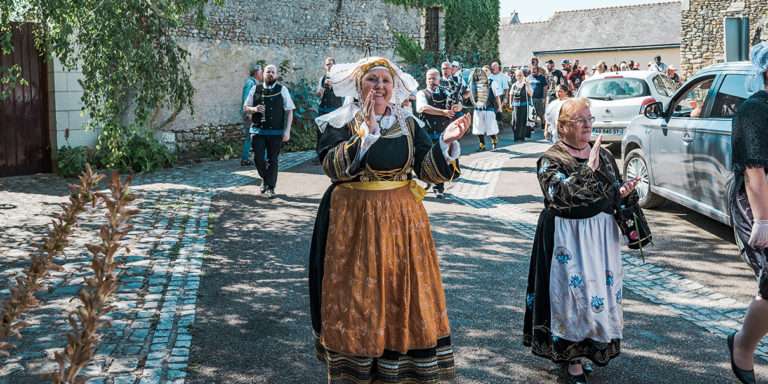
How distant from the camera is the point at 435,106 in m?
11.9

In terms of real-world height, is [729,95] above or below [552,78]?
below

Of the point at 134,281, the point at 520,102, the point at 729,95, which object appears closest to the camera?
the point at 134,281

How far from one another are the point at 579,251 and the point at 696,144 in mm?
4416

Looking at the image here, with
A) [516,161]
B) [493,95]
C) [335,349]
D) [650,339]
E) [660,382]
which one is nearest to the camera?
[335,349]

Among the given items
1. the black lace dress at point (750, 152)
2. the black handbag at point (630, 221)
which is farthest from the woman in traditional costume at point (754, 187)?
the black handbag at point (630, 221)

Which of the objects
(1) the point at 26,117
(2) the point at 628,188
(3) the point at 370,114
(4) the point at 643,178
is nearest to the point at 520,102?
(4) the point at 643,178

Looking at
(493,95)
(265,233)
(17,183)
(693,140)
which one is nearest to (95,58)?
(265,233)

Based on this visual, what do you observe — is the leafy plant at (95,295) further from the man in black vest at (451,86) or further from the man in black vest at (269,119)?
the man in black vest at (451,86)

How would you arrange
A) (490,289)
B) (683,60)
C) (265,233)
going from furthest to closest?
1. (683,60)
2. (265,233)
3. (490,289)

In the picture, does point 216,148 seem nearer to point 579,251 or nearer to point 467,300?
point 467,300

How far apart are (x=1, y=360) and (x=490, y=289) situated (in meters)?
3.68

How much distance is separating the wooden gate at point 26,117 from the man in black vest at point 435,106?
22.3 ft

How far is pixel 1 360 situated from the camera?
15.7ft

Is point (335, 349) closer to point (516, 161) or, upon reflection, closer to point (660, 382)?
point (660, 382)
